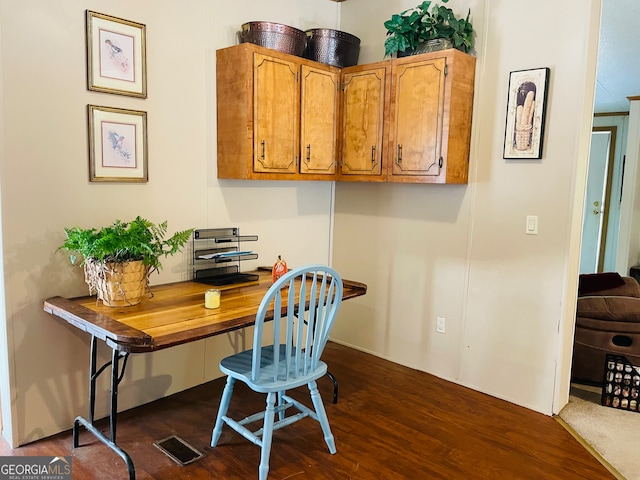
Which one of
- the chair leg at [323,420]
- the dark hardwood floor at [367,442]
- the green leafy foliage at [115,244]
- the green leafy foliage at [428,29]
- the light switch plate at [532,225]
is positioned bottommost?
the dark hardwood floor at [367,442]

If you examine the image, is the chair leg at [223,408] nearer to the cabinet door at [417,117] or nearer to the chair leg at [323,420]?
the chair leg at [323,420]

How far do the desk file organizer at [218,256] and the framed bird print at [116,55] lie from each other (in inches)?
34.6

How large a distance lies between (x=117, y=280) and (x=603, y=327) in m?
2.88

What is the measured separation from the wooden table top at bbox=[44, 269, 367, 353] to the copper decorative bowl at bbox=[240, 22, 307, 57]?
4.74 feet

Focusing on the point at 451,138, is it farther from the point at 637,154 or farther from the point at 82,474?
the point at 637,154

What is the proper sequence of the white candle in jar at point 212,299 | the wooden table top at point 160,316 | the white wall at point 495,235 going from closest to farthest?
the wooden table top at point 160,316 → the white candle in jar at point 212,299 → the white wall at point 495,235

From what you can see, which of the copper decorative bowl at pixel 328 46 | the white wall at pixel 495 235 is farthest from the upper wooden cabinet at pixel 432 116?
the copper decorative bowl at pixel 328 46

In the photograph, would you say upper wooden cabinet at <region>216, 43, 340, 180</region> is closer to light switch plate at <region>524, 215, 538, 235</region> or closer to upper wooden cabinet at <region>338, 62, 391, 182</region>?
upper wooden cabinet at <region>338, 62, 391, 182</region>

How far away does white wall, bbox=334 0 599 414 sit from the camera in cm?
279

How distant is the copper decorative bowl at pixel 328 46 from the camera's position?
3287 mm

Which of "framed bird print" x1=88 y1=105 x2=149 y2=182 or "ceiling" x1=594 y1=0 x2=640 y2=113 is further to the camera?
"ceiling" x1=594 y1=0 x2=640 y2=113

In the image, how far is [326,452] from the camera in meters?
2.45

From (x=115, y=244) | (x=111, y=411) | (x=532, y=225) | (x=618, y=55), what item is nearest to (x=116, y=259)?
(x=115, y=244)

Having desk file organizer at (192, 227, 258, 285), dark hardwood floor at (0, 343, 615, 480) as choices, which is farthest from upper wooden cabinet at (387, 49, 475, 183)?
dark hardwood floor at (0, 343, 615, 480)
